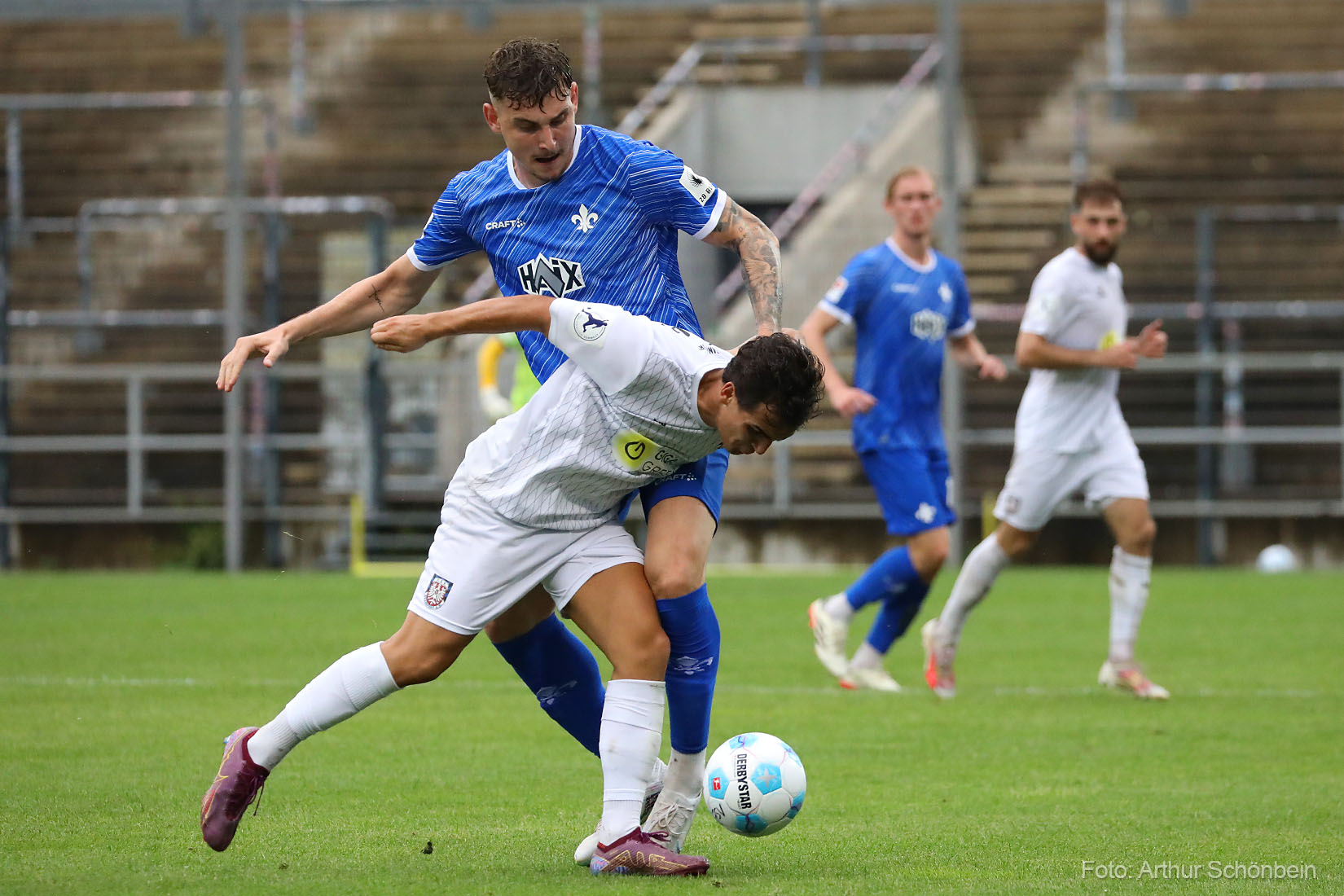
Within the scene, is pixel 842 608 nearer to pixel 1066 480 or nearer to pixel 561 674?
pixel 1066 480

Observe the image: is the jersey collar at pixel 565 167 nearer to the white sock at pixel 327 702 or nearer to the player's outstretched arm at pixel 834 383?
the white sock at pixel 327 702

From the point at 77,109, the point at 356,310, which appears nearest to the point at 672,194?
the point at 356,310

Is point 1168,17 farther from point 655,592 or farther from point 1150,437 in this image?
point 655,592

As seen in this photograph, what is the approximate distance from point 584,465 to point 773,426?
53 centimetres

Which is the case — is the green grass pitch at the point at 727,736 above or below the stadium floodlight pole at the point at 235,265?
below

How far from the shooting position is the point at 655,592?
4.81 meters

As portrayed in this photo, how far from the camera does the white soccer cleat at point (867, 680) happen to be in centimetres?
888

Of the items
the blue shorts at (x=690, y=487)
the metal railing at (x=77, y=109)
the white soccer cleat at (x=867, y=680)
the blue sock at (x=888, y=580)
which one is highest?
the metal railing at (x=77, y=109)

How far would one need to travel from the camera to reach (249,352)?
4930 mm

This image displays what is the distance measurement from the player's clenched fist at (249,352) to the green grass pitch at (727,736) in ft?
3.97

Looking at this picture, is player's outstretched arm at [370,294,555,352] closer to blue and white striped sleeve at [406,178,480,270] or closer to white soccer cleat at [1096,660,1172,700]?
blue and white striped sleeve at [406,178,480,270]

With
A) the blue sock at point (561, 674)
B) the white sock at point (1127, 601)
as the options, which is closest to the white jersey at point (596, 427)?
the blue sock at point (561, 674)

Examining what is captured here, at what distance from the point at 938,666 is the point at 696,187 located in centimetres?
388

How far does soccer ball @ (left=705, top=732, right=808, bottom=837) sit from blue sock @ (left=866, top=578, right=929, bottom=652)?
410 cm
